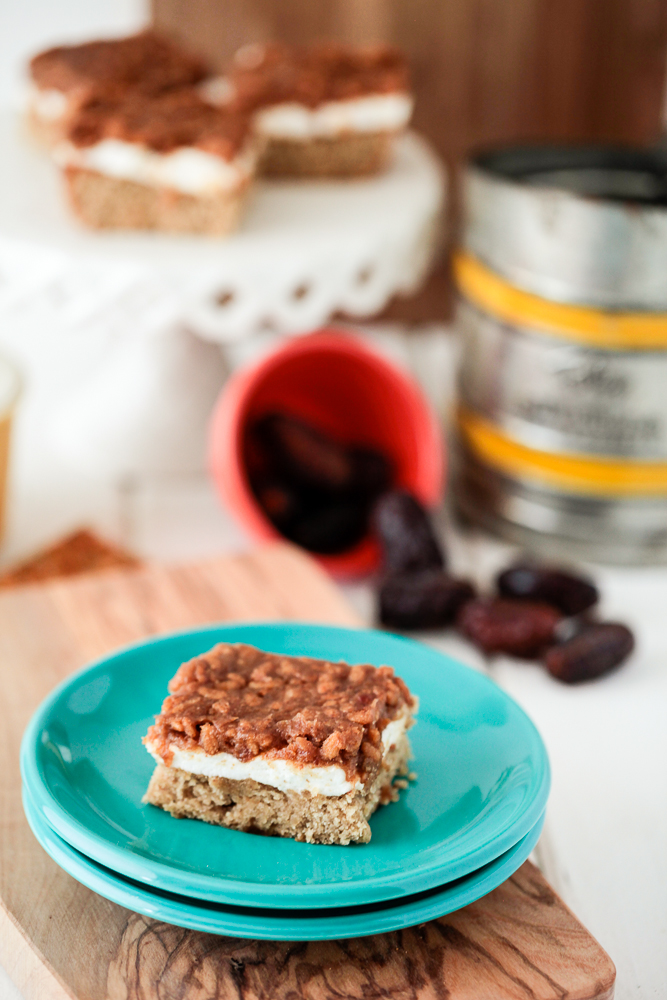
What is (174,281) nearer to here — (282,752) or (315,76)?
(315,76)

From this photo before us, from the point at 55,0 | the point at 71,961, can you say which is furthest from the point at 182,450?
the point at 55,0

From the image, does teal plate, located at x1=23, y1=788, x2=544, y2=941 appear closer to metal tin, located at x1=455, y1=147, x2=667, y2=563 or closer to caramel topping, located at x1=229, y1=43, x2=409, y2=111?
metal tin, located at x1=455, y1=147, x2=667, y2=563

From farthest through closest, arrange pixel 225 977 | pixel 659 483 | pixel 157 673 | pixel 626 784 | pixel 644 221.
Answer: pixel 659 483 → pixel 644 221 → pixel 626 784 → pixel 157 673 → pixel 225 977

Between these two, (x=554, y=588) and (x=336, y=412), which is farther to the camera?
(x=336, y=412)

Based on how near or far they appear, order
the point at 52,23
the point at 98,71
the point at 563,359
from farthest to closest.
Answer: the point at 52,23 < the point at 98,71 < the point at 563,359

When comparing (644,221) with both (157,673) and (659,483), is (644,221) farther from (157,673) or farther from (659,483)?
(157,673)

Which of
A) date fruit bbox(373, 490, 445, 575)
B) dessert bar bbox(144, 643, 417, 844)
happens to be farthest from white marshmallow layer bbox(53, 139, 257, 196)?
dessert bar bbox(144, 643, 417, 844)

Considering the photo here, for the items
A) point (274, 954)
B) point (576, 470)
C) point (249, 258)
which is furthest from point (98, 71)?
point (274, 954)
